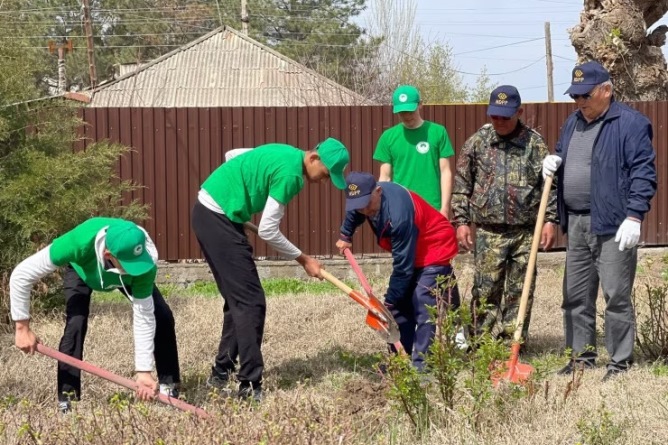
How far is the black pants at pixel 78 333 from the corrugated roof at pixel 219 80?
1877cm

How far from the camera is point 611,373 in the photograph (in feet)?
18.9

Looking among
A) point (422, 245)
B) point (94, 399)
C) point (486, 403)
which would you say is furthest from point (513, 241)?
point (94, 399)

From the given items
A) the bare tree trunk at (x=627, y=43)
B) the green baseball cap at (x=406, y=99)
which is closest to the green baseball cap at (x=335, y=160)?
the green baseball cap at (x=406, y=99)

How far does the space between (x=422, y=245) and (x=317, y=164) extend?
32.9 inches

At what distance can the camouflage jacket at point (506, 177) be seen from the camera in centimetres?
625

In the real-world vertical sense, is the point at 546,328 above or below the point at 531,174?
below

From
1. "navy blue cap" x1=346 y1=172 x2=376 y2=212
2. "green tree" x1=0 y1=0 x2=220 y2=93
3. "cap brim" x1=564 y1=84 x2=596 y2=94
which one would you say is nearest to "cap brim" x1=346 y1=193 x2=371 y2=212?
"navy blue cap" x1=346 y1=172 x2=376 y2=212

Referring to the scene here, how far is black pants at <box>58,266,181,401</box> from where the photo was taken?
203 inches

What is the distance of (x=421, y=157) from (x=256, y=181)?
1578 millimetres

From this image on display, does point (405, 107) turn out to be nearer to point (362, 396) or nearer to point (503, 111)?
point (503, 111)

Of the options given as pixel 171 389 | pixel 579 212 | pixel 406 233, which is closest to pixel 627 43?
pixel 579 212

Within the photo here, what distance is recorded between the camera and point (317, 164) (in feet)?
17.4

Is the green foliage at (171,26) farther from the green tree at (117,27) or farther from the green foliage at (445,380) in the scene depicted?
the green foliage at (445,380)

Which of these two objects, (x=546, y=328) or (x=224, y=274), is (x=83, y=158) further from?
(x=546, y=328)
